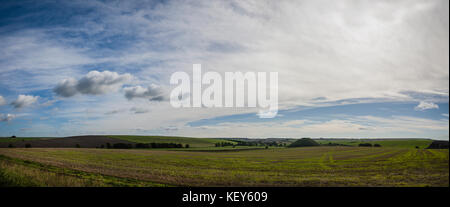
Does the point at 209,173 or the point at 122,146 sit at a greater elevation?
the point at 209,173

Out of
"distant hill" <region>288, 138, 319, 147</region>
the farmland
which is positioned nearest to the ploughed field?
the farmland

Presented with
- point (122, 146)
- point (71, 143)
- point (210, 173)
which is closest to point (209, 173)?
point (210, 173)

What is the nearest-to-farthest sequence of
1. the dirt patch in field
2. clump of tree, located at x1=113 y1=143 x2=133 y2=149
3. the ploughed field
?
the ploughed field < the dirt patch in field < clump of tree, located at x1=113 y1=143 x2=133 y2=149

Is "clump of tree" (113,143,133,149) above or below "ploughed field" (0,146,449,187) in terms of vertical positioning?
below

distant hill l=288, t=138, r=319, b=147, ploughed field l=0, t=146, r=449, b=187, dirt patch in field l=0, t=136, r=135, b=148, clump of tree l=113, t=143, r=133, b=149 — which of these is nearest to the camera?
ploughed field l=0, t=146, r=449, b=187

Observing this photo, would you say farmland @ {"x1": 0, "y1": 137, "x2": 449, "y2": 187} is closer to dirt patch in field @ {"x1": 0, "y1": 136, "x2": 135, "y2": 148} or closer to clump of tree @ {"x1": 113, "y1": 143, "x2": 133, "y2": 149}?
dirt patch in field @ {"x1": 0, "y1": 136, "x2": 135, "y2": 148}

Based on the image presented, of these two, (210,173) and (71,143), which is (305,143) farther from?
(210,173)

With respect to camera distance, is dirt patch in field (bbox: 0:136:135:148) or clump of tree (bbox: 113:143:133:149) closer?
dirt patch in field (bbox: 0:136:135:148)

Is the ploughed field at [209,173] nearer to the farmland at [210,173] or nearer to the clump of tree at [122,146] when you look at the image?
the farmland at [210,173]
